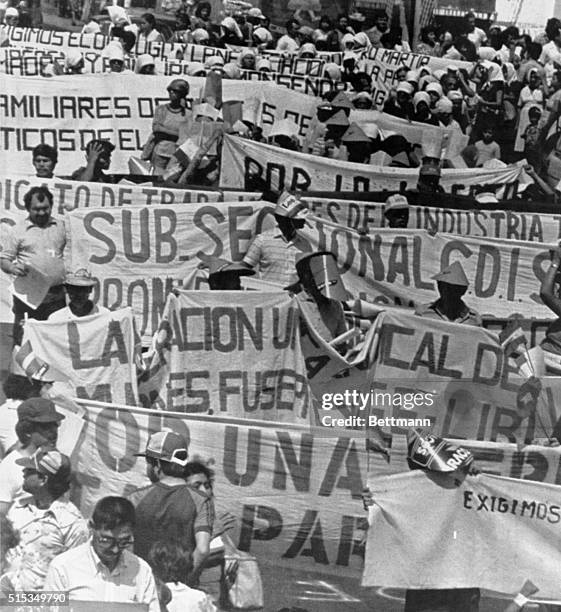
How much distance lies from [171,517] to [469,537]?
163 centimetres

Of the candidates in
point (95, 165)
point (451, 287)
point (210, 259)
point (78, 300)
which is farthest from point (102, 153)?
point (451, 287)

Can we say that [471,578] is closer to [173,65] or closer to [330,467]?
[330,467]

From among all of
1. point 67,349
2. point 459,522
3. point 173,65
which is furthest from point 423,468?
point 173,65

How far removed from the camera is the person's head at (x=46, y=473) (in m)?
7.97

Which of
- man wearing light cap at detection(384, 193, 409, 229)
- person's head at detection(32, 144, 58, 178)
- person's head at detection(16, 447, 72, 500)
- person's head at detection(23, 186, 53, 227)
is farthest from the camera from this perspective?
man wearing light cap at detection(384, 193, 409, 229)

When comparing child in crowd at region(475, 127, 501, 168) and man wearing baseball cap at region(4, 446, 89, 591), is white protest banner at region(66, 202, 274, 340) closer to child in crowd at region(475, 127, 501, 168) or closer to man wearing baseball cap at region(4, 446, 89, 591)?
man wearing baseball cap at region(4, 446, 89, 591)

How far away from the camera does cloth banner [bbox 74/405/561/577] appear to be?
27.1 ft

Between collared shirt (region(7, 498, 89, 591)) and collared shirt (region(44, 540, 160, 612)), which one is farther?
collared shirt (region(7, 498, 89, 591))

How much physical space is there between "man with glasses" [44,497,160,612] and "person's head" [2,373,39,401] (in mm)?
1341

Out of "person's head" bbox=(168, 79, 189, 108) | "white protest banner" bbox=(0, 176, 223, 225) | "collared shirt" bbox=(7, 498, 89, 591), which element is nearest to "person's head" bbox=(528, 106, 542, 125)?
"person's head" bbox=(168, 79, 189, 108)

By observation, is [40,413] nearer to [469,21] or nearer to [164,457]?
[164,457]

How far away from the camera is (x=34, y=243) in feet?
38.3

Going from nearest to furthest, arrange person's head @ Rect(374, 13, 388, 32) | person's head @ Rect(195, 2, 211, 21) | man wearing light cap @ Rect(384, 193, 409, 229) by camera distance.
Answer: man wearing light cap @ Rect(384, 193, 409, 229) → person's head @ Rect(195, 2, 211, 21) → person's head @ Rect(374, 13, 388, 32)

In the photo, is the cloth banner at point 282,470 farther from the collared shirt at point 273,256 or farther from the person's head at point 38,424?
the collared shirt at point 273,256
